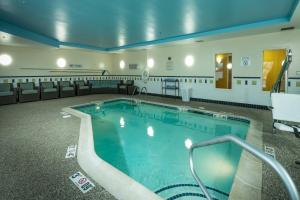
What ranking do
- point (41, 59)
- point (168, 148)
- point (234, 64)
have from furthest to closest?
point (41, 59), point (234, 64), point (168, 148)

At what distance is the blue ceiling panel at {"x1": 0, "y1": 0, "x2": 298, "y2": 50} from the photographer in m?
3.50

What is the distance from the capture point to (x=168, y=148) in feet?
11.6

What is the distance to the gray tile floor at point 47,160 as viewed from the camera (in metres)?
1.86

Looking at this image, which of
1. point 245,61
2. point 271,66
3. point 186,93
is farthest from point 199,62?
point 271,66

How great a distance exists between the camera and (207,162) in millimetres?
3002

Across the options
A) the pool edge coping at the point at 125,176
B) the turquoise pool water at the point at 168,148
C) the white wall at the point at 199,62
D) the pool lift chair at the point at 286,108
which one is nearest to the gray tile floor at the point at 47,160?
the pool edge coping at the point at 125,176

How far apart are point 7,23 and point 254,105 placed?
7.80m

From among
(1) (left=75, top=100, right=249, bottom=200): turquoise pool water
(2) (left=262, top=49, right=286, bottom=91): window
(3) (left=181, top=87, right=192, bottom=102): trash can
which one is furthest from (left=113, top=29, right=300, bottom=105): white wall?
(1) (left=75, top=100, right=249, bottom=200): turquoise pool water

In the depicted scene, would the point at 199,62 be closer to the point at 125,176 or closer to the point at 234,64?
the point at 234,64

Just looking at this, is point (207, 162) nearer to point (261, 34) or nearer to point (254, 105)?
point (254, 105)

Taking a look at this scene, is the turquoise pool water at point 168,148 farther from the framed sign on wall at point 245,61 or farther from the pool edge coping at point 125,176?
the framed sign on wall at point 245,61

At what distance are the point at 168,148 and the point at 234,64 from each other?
4.47 meters

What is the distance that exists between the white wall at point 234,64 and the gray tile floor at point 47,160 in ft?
6.08

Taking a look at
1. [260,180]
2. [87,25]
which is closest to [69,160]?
[260,180]
